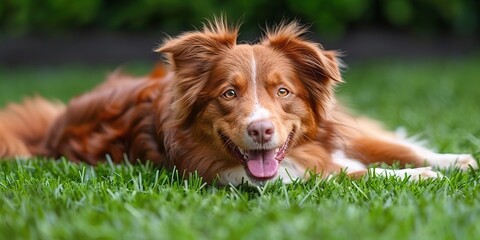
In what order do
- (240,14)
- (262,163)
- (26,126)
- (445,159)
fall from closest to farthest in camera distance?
(262,163), (445,159), (26,126), (240,14)

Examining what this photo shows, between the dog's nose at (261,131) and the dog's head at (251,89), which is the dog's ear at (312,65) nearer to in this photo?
the dog's head at (251,89)

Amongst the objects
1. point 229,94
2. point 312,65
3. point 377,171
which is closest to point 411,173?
point 377,171

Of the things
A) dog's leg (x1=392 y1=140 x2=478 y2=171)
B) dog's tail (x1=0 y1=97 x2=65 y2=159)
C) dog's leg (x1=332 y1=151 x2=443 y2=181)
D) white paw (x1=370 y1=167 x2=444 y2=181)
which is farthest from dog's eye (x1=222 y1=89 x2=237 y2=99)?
dog's tail (x1=0 y1=97 x2=65 y2=159)

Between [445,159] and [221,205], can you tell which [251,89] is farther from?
[445,159]

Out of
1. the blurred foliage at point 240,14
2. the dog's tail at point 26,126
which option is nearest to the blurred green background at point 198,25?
the blurred foliage at point 240,14

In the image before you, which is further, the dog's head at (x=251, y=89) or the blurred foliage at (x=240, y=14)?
the blurred foliage at (x=240, y=14)

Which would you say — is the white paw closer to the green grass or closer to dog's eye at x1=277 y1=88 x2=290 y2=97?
the green grass

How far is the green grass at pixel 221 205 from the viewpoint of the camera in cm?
328

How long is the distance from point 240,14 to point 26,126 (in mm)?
5589

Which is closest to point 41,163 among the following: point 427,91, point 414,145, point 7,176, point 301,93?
point 7,176

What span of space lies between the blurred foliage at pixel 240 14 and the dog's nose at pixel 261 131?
7146 millimetres

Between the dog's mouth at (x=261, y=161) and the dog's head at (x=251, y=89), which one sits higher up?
the dog's head at (x=251, y=89)

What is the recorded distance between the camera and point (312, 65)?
15.8 ft

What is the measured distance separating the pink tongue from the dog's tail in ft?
7.37
